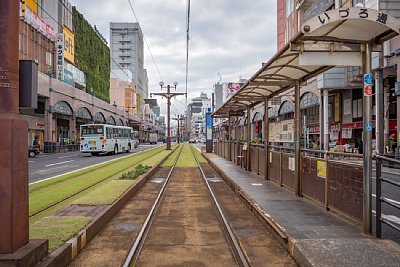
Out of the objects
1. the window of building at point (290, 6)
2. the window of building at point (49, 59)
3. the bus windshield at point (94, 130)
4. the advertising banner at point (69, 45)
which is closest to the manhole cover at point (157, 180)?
the bus windshield at point (94, 130)

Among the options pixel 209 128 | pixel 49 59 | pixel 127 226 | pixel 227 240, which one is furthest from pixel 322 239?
pixel 49 59

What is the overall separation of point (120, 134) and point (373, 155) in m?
37.6

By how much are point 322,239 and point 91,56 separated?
2480 inches

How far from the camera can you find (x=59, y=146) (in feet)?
143

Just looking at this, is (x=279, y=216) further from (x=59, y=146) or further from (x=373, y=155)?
(x=59, y=146)

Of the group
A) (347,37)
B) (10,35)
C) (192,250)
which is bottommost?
(192,250)

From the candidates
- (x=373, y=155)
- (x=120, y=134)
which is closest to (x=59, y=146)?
(x=120, y=134)

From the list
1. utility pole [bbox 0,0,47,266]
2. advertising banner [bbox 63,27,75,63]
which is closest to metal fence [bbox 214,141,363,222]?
utility pole [bbox 0,0,47,266]

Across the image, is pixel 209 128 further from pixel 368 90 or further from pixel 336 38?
pixel 368 90

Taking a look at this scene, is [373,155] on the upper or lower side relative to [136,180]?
upper

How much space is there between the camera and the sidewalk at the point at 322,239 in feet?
16.2

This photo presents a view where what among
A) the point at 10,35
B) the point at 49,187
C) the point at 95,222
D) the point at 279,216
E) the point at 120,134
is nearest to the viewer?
the point at 10,35

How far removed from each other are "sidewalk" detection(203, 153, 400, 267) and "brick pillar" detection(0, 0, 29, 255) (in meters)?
3.67

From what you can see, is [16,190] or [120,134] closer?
[16,190]
